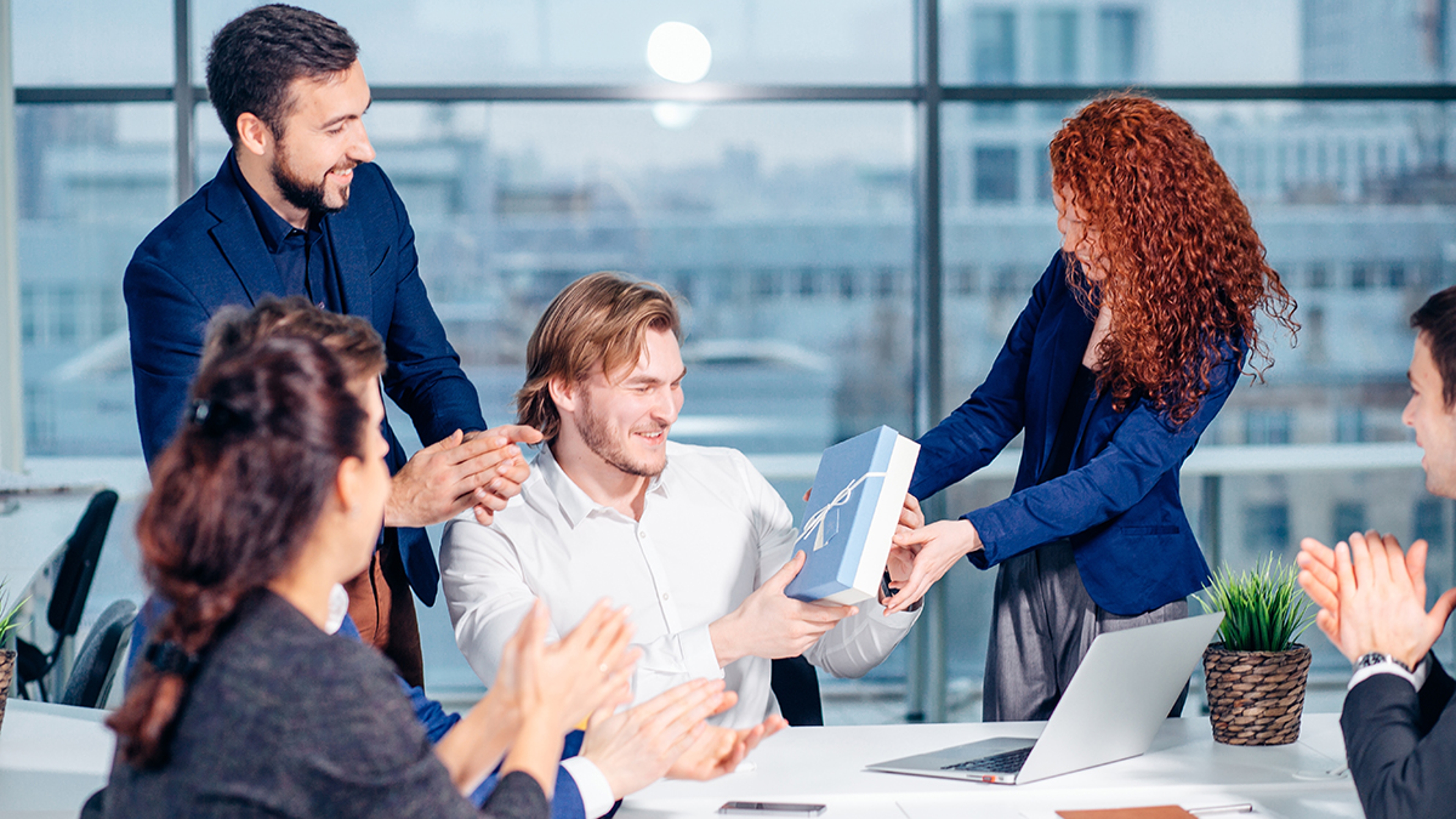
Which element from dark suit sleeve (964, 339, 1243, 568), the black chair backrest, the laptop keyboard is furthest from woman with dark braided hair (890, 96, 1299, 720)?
the black chair backrest


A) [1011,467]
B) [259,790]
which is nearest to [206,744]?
[259,790]

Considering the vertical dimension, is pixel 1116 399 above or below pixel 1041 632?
above

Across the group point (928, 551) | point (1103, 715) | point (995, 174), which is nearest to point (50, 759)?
point (928, 551)

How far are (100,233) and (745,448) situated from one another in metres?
2.37

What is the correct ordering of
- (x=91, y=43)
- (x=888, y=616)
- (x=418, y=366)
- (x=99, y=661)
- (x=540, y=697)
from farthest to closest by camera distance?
(x=91, y=43)
(x=99, y=661)
(x=418, y=366)
(x=888, y=616)
(x=540, y=697)

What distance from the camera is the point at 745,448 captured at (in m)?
4.62

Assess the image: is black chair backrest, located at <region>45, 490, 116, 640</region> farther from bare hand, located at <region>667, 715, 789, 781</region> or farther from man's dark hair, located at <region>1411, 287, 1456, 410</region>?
man's dark hair, located at <region>1411, 287, 1456, 410</region>

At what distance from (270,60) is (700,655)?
3.51 feet

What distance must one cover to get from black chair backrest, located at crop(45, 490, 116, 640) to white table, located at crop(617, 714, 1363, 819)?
2.40 metres

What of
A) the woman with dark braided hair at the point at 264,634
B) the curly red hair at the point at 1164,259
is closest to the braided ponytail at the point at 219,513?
the woman with dark braided hair at the point at 264,634

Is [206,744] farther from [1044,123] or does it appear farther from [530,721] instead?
[1044,123]

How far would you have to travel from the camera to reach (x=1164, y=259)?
1974mm

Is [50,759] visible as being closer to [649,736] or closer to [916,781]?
[649,736]

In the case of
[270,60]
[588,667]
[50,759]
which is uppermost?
[270,60]
